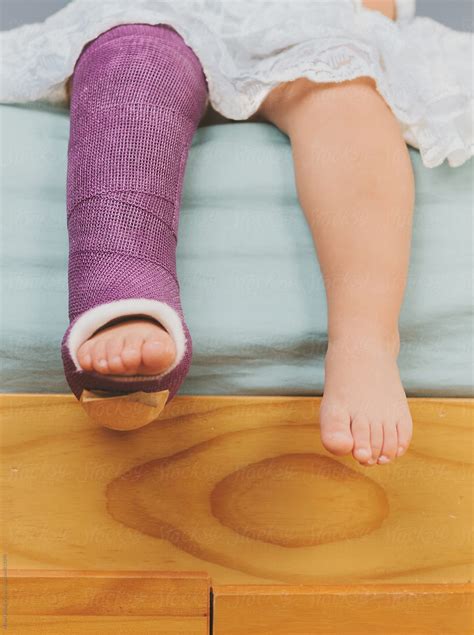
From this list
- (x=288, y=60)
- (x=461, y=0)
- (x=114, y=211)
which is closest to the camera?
(x=114, y=211)

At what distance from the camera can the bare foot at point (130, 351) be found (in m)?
0.50

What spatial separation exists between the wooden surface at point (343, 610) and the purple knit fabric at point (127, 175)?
0.64ft

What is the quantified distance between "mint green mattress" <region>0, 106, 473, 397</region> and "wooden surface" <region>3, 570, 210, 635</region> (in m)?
0.16

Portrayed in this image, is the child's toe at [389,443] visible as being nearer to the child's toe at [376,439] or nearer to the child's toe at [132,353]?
the child's toe at [376,439]

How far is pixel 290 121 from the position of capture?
70 centimetres

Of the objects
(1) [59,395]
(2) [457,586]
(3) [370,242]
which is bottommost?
(2) [457,586]

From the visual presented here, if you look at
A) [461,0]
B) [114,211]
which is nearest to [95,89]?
[114,211]

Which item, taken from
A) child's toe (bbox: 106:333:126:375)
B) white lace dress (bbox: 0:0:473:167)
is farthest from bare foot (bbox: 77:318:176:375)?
white lace dress (bbox: 0:0:473:167)

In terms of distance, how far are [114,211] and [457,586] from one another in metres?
0.43

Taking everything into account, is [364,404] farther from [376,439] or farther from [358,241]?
[358,241]

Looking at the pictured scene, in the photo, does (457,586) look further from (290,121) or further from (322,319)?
(290,121)

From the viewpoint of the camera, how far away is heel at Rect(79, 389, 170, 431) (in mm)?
526

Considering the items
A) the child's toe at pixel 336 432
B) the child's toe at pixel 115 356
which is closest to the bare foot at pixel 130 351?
the child's toe at pixel 115 356

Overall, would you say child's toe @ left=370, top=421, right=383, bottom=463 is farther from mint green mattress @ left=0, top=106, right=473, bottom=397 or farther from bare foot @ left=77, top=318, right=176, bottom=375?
bare foot @ left=77, top=318, right=176, bottom=375
